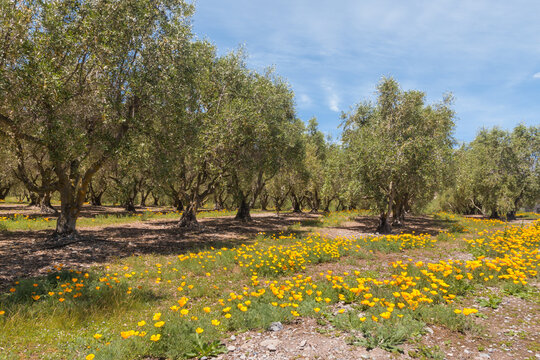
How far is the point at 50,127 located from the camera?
449 inches

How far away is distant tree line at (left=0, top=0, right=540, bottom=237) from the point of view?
1130cm

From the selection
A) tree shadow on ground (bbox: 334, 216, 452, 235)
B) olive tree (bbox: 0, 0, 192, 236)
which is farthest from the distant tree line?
tree shadow on ground (bbox: 334, 216, 452, 235)

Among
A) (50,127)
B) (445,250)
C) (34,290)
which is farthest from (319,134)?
(34,290)

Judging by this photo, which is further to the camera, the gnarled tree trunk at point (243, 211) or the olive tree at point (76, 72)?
the gnarled tree trunk at point (243, 211)

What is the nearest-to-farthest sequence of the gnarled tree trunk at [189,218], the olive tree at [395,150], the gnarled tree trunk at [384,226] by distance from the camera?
the olive tree at [395,150] < the gnarled tree trunk at [189,218] < the gnarled tree trunk at [384,226]

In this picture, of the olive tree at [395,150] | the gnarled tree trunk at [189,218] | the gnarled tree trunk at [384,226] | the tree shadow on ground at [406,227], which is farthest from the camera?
the tree shadow on ground at [406,227]

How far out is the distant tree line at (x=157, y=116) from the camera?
11297mm

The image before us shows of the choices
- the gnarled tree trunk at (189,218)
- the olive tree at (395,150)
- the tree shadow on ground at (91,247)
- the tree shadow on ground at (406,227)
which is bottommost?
the tree shadow on ground at (406,227)

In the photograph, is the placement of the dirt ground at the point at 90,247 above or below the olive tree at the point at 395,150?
below

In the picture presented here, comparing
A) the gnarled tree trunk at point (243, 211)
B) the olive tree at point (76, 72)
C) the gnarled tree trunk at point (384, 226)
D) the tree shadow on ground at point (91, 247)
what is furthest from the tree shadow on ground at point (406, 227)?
the olive tree at point (76, 72)

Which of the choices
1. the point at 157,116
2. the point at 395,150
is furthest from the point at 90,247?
the point at 395,150

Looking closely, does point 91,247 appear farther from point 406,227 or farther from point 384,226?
point 406,227

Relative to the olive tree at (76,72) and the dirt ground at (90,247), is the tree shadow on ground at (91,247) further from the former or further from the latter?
the olive tree at (76,72)

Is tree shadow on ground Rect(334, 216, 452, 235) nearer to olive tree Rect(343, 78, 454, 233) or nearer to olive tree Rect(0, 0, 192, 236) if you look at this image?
olive tree Rect(343, 78, 454, 233)
